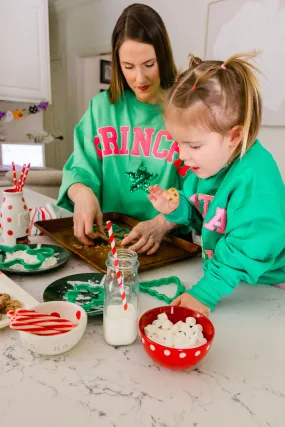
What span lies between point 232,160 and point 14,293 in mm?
588

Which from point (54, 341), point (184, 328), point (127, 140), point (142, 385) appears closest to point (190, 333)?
point (184, 328)

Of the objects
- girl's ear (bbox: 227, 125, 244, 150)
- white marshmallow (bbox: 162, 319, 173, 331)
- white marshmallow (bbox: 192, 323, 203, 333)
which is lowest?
white marshmallow (bbox: 162, 319, 173, 331)

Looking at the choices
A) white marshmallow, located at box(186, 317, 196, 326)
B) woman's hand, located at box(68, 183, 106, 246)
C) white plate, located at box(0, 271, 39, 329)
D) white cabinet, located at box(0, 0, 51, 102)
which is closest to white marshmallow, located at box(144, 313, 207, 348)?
white marshmallow, located at box(186, 317, 196, 326)

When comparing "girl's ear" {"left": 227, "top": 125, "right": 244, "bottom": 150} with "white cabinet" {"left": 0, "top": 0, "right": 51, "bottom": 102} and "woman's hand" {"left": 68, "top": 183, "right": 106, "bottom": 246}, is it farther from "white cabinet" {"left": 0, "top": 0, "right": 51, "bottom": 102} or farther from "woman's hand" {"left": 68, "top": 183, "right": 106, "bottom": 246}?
"white cabinet" {"left": 0, "top": 0, "right": 51, "bottom": 102}

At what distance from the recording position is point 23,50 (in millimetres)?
3295

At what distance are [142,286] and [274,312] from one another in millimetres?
308

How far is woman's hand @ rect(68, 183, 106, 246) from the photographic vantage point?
44.0 inches

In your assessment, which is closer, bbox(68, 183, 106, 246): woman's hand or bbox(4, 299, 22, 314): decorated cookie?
bbox(4, 299, 22, 314): decorated cookie

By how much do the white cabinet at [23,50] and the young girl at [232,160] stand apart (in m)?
2.87

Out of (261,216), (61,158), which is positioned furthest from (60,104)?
(261,216)

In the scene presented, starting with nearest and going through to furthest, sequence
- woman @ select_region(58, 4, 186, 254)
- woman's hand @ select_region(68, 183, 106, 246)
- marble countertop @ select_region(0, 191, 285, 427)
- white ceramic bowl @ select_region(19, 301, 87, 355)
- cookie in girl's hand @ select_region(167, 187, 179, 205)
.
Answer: marble countertop @ select_region(0, 191, 285, 427)
white ceramic bowl @ select_region(19, 301, 87, 355)
cookie in girl's hand @ select_region(167, 187, 179, 205)
woman's hand @ select_region(68, 183, 106, 246)
woman @ select_region(58, 4, 186, 254)

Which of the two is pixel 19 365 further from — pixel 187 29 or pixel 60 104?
pixel 60 104

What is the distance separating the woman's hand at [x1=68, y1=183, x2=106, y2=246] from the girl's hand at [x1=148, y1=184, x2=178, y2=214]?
9.2 inches

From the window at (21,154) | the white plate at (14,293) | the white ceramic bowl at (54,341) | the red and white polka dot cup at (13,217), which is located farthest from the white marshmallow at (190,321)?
the window at (21,154)
